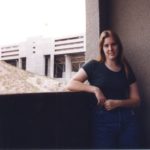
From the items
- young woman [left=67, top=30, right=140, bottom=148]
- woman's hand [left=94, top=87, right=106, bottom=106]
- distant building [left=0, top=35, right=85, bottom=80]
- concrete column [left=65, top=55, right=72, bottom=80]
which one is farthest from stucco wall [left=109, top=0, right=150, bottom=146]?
distant building [left=0, top=35, right=85, bottom=80]

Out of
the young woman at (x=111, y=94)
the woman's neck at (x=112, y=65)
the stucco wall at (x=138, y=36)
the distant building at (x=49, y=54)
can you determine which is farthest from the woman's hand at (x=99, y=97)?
the distant building at (x=49, y=54)

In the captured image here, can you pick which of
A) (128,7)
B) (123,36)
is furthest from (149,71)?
(128,7)

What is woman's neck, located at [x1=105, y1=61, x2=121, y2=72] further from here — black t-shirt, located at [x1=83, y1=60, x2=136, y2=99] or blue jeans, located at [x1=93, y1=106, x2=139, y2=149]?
blue jeans, located at [x1=93, y1=106, x2=139, y2=149]

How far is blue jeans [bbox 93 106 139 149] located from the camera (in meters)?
2.11

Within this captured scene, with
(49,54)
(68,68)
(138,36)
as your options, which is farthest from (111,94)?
(49,54)

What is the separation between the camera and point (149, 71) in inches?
114

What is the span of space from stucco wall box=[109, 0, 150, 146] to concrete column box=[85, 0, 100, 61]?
0.18 metres

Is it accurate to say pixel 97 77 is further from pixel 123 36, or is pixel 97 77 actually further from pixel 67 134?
pixel 123 36

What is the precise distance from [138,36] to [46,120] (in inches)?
50.7

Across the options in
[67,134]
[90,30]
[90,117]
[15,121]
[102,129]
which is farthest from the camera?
[90,30]

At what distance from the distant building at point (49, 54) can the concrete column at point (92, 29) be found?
18797 millimetres

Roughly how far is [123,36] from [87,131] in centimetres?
102

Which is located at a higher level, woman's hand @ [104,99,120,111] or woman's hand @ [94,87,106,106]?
woman's hand @ [94,87,106,106]

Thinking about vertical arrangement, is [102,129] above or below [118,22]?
below
